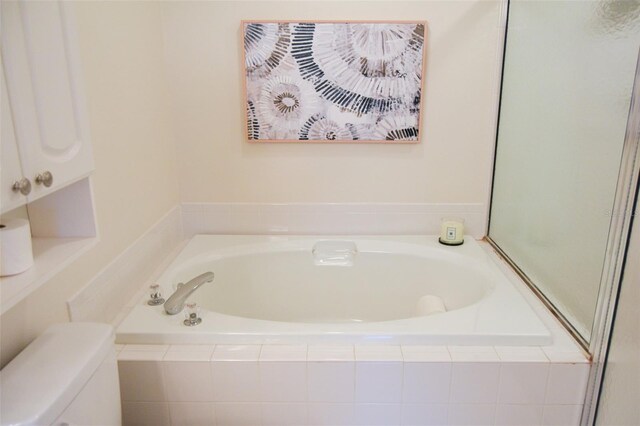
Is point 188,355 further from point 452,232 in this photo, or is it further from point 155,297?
point 452,232

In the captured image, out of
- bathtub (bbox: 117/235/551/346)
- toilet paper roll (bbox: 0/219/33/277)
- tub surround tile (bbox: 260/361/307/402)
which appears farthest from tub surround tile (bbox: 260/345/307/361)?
toilet paper roll (bbox: 0/219/33/277)

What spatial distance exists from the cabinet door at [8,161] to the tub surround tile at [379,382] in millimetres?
991

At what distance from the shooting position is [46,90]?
870mm

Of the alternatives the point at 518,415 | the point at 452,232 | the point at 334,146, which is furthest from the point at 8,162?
the point at 452,232

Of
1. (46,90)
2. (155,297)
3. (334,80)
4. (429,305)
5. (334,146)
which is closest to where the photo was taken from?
(46,90)

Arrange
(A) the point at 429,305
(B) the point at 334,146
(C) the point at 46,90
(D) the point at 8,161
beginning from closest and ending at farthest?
(D) the point at 8,161, (C) the point at 46,90, (A) the point at 429,305, (B) the point at 334,146

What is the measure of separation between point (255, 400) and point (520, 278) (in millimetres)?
1203

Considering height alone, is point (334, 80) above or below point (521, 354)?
above

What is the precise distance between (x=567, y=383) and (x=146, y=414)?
1.32 meters

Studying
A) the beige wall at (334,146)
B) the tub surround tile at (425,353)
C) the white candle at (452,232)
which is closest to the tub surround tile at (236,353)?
the tub surround tile at (425,353)

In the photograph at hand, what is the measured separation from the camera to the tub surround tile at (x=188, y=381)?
133 cm

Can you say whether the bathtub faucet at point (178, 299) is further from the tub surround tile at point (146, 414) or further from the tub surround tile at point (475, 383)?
the tub surround tile at point (475, 383)

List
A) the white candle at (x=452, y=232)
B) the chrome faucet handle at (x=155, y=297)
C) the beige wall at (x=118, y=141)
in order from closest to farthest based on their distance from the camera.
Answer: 1. the beige wall at (x=118, y=141)
2. the chrome faucet handle at (x=155, y=297)
3. the white candle at (x=452, y=232)

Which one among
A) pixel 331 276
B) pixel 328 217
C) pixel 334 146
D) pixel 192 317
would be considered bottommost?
pixel 331 276
